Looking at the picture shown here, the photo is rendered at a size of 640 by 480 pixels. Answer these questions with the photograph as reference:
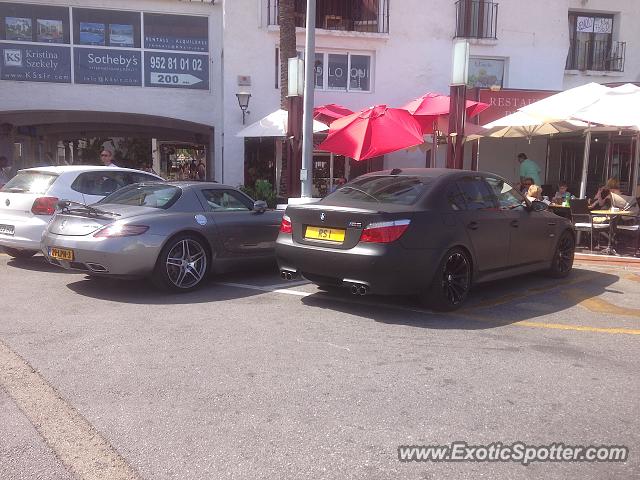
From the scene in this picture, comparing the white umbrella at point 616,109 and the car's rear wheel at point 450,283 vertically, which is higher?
the white umbrella at point 616,109

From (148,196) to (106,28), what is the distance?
11.2 metres

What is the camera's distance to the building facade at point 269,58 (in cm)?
1585

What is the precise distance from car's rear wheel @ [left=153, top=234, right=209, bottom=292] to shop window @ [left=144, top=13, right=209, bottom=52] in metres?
11.3

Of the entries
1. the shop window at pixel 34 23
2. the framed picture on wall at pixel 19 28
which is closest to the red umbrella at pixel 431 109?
the shop window at pixel 34 23

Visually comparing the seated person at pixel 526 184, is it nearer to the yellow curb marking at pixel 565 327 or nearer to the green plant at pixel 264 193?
Answer: the green plant at pixel 264 193

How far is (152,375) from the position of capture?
408 cm

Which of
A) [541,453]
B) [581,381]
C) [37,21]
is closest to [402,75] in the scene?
[37,21]

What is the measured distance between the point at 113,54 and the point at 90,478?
611 inches

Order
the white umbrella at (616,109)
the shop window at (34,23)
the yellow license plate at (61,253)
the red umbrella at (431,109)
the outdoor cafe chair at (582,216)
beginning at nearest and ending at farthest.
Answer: the yellow license plate at (61,253) → the white umbrella at (616,109) → the outdoor cafe chair at (582,216) → the red umbrella at (431,109) → the shop window at (34,23)

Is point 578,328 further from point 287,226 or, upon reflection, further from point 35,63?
point 35,63

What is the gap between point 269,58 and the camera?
1627 cm

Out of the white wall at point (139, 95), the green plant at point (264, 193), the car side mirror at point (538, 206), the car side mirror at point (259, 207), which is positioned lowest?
the green plant at point (264, 193)

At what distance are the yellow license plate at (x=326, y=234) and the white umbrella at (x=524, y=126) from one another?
627cm

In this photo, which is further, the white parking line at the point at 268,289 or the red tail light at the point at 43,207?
the red tail light at the point at 43,207
